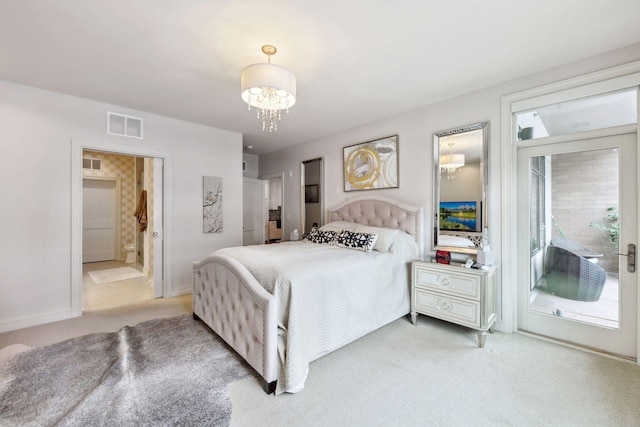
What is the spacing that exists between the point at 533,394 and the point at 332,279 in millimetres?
1594

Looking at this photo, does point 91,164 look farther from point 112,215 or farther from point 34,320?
point 34,320

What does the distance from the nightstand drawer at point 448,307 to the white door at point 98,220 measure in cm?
732

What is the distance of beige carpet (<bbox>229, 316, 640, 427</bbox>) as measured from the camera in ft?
5.41

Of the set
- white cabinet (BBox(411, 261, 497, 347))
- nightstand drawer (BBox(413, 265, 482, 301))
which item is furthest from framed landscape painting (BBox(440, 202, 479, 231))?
nightstand drawer (BBox(413, 265, 482, 301))

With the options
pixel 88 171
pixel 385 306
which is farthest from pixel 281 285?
pixel 88 171

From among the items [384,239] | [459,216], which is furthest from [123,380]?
[459,216]

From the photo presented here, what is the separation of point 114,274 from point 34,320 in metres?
2.43

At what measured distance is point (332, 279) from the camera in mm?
2279

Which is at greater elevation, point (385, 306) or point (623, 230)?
point (623, 230)

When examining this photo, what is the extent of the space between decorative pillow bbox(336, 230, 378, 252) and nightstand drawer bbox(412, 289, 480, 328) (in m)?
0.72

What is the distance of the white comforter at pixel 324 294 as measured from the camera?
1924 millimetres

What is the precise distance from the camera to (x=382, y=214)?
3795 millimetres

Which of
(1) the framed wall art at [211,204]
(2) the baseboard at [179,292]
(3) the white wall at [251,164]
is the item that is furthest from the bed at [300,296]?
(3) the white wall at [251,164]

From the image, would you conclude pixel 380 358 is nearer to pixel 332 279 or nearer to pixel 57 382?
pixel 332 279
